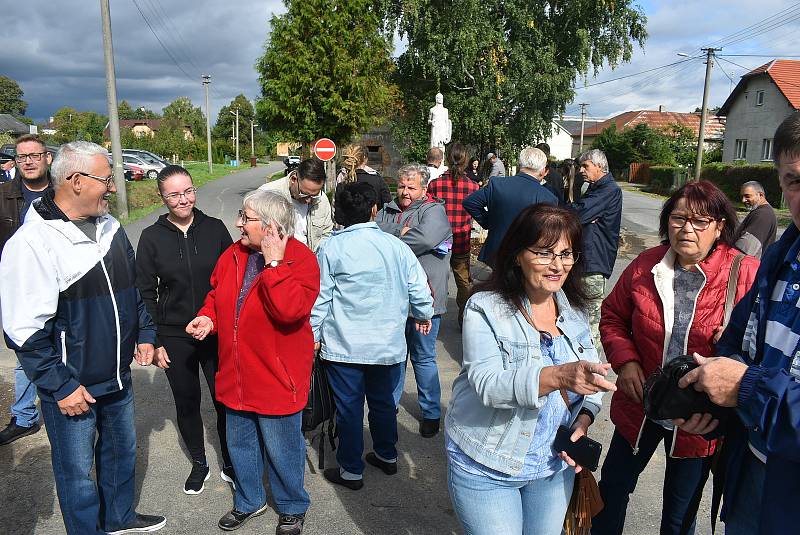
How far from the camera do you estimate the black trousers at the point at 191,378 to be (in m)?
3.33

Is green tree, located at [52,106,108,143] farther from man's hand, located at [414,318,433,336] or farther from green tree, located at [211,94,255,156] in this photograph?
man's hand, located at [414,318,433,336]

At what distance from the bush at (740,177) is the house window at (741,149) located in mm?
7065

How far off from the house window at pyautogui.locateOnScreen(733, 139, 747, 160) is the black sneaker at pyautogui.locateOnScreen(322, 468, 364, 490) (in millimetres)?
40893

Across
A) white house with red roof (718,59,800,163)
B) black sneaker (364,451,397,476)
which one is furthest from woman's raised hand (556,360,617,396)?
white house with red roof (718,59,800,163)

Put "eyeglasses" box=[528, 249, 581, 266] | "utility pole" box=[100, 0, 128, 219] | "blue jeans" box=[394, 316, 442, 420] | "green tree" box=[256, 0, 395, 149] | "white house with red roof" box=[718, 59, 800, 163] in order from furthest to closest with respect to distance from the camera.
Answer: "white house with red roof" box=[718, 59, 800, 163]
"green tree" box=[256, 0, 395, 149]
"utility pole" box=[100, 0, 128, 219]
"blue jeans" box=[394, 316, 442, 420]
"eyeglasses" box=[528, 249, 581, 266]

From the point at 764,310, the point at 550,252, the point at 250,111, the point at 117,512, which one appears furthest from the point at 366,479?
the point at 250,111

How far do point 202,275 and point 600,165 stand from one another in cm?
343

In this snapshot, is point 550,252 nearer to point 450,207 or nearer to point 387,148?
point 450,207

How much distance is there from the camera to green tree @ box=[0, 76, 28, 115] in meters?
87.5

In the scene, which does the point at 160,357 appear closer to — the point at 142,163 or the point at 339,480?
the point at 339,480

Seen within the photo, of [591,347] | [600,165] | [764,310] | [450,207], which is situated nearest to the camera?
[764,310]

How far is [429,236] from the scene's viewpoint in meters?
4.41

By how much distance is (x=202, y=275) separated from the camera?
3297mm

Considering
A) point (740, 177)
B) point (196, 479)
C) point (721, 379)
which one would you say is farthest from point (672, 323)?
point (740, 177)
